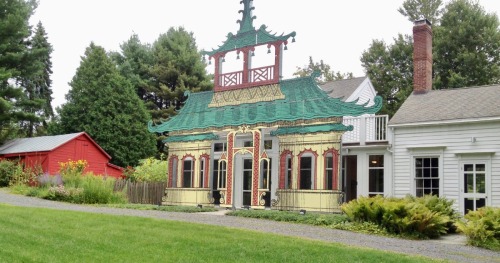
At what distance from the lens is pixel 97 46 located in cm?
3934

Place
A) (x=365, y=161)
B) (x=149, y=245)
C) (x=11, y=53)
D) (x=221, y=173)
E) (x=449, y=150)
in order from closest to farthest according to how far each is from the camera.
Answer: (x=149, y=245) < (x=449, y=150) < (x=365, y=161) < (x=221, y=173) < (x=11, y=53)

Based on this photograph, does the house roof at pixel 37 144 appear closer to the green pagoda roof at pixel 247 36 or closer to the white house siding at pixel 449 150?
the green pagoda roof at pixel 247 36

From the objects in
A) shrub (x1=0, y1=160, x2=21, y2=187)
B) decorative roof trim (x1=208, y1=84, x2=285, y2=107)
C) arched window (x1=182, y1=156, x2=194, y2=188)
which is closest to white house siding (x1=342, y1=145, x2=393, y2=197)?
decorative roof trim (x1=208, y1=84, x2=285, y2=107)

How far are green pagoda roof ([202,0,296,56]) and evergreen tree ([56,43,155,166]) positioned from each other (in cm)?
1682

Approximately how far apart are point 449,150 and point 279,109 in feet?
19.3

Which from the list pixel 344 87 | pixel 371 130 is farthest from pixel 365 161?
pixel 344 87

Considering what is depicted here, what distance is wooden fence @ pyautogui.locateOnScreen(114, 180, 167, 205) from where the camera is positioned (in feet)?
73.6

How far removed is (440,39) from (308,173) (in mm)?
19227

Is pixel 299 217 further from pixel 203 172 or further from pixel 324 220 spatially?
pixel 203 172

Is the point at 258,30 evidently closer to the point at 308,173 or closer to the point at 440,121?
the point at 308,173

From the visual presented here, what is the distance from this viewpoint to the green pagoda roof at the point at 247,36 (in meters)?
19.0

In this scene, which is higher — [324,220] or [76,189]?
[76,189]

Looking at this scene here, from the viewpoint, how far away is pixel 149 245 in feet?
32.1

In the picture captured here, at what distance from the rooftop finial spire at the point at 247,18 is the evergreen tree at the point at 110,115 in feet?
58.7
